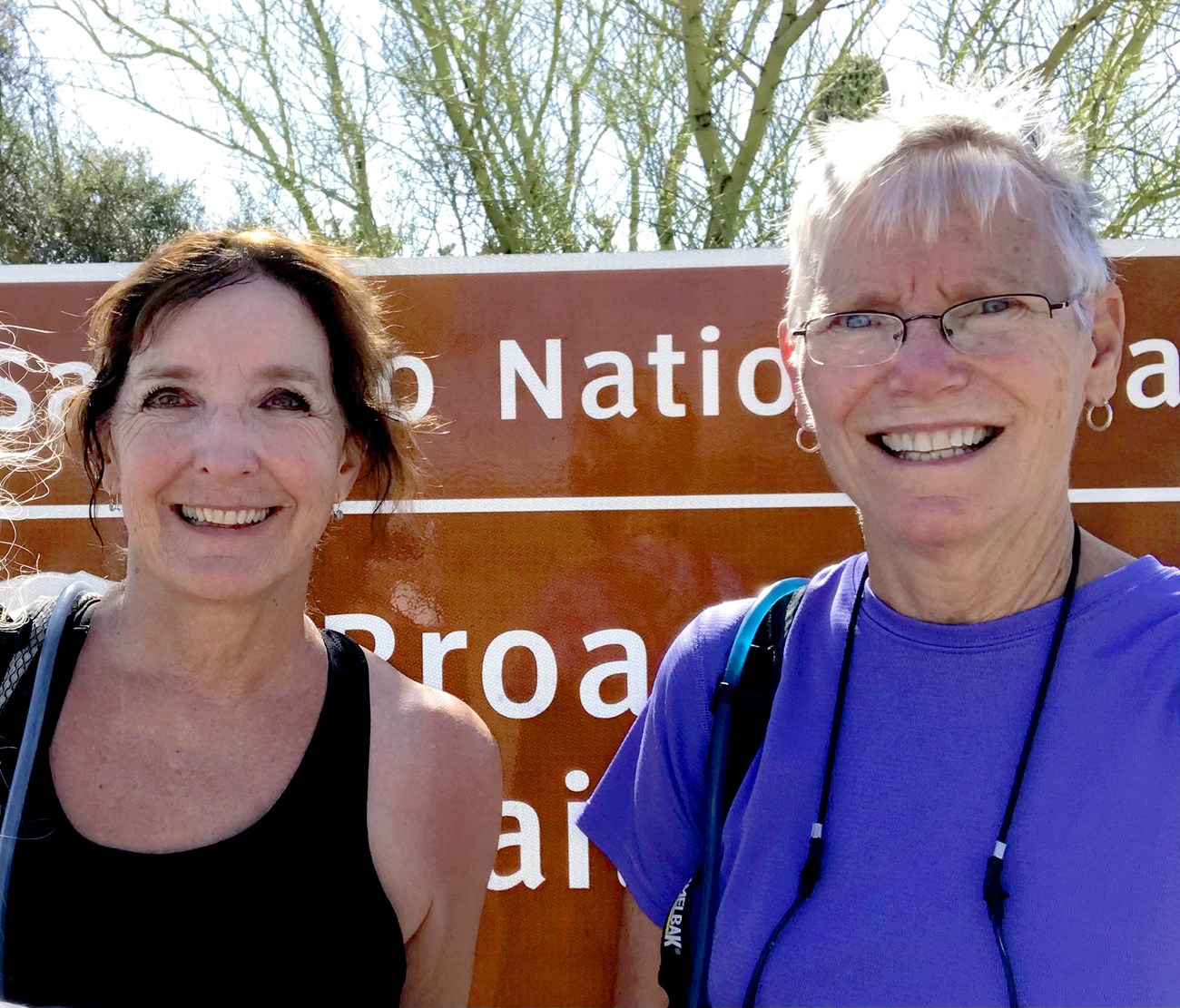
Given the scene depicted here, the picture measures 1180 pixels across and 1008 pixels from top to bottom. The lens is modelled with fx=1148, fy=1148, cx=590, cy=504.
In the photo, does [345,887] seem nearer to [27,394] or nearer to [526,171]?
[27,394]

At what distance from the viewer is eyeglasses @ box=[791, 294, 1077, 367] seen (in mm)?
1335

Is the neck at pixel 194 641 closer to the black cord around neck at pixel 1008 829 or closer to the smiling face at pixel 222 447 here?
the smiling face at pixel 222 447

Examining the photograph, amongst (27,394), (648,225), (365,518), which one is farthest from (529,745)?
(648,225)

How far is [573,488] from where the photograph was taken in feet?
7.75

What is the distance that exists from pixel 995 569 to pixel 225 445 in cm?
101

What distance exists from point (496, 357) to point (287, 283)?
2.41ft

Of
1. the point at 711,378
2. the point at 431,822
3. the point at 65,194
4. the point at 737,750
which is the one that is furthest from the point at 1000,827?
the point at 65,194

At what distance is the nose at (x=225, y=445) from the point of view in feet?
5.08

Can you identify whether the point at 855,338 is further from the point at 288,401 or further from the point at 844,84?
the point at 844,84

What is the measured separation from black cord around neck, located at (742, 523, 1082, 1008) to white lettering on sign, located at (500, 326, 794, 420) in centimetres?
95

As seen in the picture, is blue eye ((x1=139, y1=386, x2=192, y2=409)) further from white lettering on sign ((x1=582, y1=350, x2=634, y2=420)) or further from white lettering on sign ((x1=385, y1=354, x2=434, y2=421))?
white lettering on sign ((x1=582, y1=350, x2=634, y2=420))

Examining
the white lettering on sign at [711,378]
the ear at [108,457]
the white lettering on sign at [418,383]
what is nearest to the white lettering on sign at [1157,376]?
the white lettering on sign at [711,378]

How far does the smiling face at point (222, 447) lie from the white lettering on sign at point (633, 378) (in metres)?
0.77

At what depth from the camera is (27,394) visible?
239cm
